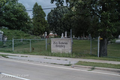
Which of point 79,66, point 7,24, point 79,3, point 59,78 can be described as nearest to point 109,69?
point 79,66

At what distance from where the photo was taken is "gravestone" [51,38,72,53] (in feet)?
54.1

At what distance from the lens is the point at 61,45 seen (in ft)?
55.7

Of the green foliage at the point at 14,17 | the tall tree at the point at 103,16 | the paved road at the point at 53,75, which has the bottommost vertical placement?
the paved road at the point at 53,75

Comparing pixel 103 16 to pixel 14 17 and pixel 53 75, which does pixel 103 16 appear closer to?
pixel 53 75

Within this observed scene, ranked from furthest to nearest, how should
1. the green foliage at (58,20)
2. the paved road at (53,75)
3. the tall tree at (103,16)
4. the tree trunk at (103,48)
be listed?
1. the green foliage at (58,20)
2. the tree trunk at (103,48)
3. the tall tree at (103,16)
4. the paved road at (53,75)

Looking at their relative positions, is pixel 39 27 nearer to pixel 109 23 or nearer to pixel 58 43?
pixel 58 43

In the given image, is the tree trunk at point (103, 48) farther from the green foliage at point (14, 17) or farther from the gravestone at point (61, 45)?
the green foliage at point (14, 17)

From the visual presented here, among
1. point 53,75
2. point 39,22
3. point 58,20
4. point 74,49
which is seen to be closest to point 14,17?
point 58,20

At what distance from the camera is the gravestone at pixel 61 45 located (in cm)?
1650

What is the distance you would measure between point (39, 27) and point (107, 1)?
4953cm

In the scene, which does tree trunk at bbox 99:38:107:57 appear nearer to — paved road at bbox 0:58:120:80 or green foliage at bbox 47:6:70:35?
paved road at bbox 0:58:120:80

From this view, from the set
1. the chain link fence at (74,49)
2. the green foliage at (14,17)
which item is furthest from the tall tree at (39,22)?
the chain link fence at (74,49)

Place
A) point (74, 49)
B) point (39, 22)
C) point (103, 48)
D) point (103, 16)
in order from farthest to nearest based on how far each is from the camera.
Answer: point (39, 22) < point (74, 49) < point (103, 48) < point (103, 16)

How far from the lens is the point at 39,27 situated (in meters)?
60.8
